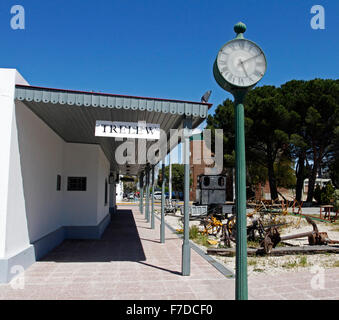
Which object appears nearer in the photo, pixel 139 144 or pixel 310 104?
pixel 139 144

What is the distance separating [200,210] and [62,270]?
1128 cm

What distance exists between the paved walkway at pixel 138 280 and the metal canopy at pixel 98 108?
2.96 metres

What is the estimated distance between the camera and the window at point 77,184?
9453 millimetres

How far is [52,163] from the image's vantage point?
801 cm

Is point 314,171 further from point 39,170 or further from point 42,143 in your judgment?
point 39,170

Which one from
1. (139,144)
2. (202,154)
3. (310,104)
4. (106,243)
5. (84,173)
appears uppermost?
(310,104)

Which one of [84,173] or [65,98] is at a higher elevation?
[65,98]

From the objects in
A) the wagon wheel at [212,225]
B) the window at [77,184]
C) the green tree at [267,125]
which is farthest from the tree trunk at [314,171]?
the window at [77,184]

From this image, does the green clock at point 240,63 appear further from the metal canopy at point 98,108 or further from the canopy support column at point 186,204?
the canopy support column at point 186,204

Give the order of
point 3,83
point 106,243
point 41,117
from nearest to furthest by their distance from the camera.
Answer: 1. point 3,83
2. point 41,117
3. point 106,243

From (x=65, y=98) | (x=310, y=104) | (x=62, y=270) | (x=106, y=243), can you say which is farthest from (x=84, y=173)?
(x=310, y=104)

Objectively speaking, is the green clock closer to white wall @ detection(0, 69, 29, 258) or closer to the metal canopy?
the metal canopy
